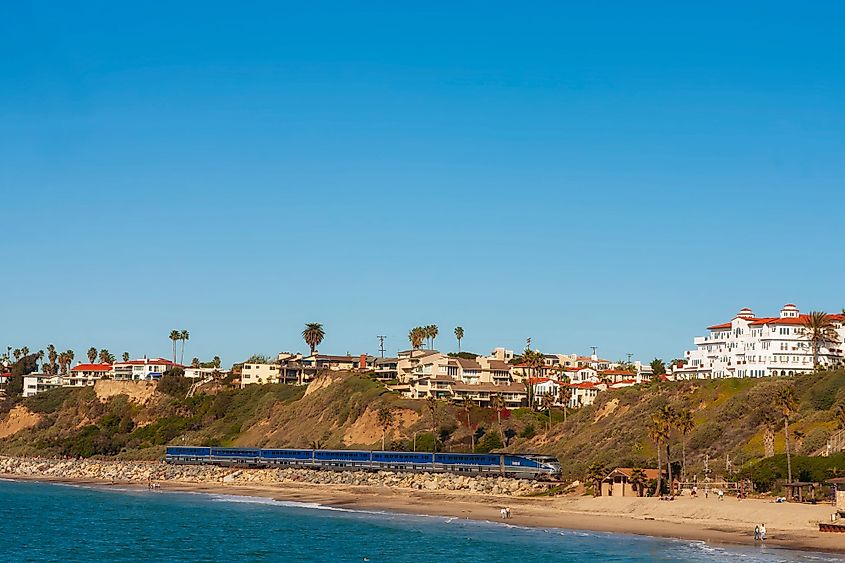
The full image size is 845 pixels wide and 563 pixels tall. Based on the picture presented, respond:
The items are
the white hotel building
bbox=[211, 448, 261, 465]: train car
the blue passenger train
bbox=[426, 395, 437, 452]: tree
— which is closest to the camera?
the blue passenger train

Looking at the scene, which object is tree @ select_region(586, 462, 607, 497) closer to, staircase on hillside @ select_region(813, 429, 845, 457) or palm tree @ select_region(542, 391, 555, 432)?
staircase on hillside @ select_region(813, 429, 845, 457)

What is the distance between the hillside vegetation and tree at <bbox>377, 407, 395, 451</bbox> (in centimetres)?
52

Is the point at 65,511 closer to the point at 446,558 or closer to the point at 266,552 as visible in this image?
the point at 266,552

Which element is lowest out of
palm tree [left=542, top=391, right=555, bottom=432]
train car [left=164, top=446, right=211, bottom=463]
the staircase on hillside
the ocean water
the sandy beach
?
the ocean water

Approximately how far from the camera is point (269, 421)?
180500 mm

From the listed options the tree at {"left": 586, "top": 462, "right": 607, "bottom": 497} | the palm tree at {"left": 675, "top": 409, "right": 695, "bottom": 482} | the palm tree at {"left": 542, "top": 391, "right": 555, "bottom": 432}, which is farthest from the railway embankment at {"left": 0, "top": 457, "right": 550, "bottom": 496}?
the palm tree at {"left": 542, "top": 391, "right": 555, "bottom": 432}

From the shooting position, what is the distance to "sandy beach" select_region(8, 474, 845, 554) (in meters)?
73.3

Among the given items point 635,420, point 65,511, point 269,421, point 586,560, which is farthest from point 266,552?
point 269,421

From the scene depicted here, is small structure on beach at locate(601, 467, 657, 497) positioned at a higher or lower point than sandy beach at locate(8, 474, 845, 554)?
higher

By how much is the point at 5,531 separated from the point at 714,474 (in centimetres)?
6922

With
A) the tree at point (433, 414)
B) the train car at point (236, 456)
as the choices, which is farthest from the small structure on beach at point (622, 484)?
the train car at point (236, 456)

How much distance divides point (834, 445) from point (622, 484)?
19.6 meters

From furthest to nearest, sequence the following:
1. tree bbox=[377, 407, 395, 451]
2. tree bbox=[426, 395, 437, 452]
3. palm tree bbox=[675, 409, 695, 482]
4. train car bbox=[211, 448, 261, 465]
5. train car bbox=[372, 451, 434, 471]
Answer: tree bbox=[377, 407, 395, 451] → train car bbox=[211, 448, 261, 465] → tree bbox=[426, 395, 437, 452] → train car bbox=[372, 451, 434, 471] → palm tree bbox=[675, 409, 695, 482]

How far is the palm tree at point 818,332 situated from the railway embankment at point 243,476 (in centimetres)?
4731
